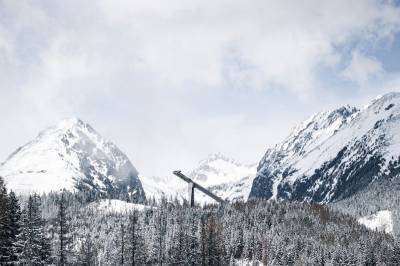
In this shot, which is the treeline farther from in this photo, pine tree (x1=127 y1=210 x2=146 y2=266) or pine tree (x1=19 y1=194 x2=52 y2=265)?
pine tree (x1=127 y1=210 x2=146 y2=266)

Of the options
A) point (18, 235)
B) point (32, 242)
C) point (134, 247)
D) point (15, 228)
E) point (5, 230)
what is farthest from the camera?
point (134, 247)

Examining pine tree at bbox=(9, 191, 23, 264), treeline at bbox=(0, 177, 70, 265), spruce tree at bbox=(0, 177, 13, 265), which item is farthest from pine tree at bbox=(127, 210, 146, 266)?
spruce tree at bbox=(0, 177, 13, 265)

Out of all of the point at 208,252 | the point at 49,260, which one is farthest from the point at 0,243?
the point at 208,252

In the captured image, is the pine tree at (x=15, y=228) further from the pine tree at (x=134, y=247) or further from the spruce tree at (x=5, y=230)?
the pine tree at (x=134, y=247)

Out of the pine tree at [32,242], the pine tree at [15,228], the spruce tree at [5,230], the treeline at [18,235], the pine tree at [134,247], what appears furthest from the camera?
the pine tree at [134,247]

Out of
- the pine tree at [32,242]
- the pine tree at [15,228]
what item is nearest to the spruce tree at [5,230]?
the pine tree at [15,228]

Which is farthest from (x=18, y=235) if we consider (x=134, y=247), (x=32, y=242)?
(x=134, y=247)

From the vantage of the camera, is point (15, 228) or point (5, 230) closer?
point (5, 230)

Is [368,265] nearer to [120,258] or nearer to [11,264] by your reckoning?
[120,258]

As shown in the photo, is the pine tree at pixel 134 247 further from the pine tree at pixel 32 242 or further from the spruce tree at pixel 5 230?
the spruce tree at pixel 5 230

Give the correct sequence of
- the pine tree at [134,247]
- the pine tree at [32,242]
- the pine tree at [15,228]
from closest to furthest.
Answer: the pine tree at [15,228] < the pine tree at [32,242] < the pine tree at [134,247]

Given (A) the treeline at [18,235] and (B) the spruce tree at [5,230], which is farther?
(A) the treeline at [18,235]

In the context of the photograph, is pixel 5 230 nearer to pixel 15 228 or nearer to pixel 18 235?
pixel 18 235

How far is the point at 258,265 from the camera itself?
19938 cm
